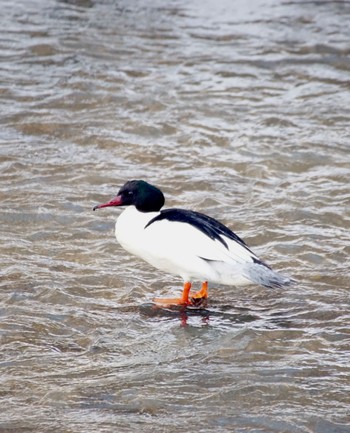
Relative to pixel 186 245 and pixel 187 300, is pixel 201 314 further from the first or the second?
pixel 186 245

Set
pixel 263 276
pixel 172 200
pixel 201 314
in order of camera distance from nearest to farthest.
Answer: pixel 263 276 < pixel 201 314 < pixel 172 200

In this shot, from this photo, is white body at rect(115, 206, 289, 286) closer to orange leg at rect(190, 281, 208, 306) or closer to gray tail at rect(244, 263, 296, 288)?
gray tail at rect(244, 263, 296, 288)

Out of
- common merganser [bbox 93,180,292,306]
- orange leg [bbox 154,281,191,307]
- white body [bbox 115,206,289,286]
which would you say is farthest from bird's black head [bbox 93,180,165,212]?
orange leg [bbox 154,281,191,307]

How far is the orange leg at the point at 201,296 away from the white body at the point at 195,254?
0.50 ft

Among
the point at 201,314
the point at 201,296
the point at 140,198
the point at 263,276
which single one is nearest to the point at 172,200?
the point at 140,198

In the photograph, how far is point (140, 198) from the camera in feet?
24.6

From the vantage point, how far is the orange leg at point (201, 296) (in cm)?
745

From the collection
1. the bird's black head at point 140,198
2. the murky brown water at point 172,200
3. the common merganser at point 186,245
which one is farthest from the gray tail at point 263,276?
the bird's black head at point 140,198

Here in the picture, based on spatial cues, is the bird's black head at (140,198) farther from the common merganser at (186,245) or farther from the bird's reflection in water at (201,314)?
the bird's reflection in water at (201,314)

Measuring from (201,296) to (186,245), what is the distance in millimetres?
486

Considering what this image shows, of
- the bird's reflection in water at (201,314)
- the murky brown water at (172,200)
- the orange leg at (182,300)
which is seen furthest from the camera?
the orange leg at (182,300)

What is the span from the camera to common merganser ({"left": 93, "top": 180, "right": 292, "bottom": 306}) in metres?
7.11

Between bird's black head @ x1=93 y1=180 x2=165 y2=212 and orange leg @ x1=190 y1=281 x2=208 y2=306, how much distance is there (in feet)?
2.18

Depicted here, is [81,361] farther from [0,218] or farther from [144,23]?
[144,23]
